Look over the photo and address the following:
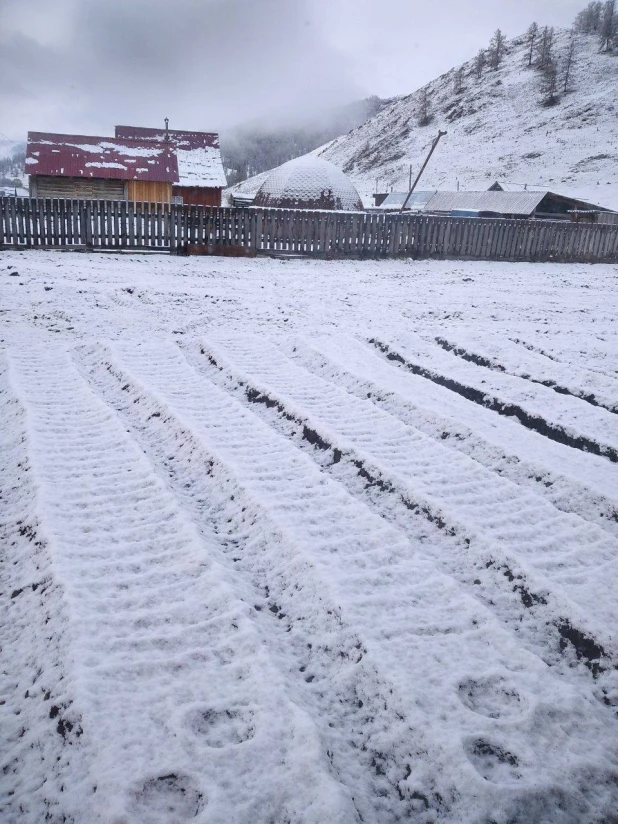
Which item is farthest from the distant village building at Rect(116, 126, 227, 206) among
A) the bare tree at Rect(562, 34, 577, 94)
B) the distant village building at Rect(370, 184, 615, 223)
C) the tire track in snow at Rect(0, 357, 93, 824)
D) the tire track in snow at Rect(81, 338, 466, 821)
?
the bare tree at Rect(562, 34, 577, 94)

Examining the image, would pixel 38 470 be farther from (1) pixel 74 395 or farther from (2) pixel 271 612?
(2) pixel 271 612

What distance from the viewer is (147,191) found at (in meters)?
25.1

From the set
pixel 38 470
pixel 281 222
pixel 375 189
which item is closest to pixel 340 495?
pixel 38 470

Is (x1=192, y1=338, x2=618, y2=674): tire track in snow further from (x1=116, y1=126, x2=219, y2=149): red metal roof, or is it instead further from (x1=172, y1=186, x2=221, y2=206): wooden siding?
(x1=116, y1=126, x2=219, y2=149): red metal roof

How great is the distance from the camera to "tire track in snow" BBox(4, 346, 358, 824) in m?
1.36

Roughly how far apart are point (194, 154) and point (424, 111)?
79.8 meters

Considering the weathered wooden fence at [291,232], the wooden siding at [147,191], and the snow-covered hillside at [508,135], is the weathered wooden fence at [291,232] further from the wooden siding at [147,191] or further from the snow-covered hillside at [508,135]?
the snow-covered hillside at [508,135]

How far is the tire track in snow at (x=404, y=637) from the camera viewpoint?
1440mm

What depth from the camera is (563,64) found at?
86.8m

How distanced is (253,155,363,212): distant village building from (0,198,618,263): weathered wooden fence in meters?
9.17

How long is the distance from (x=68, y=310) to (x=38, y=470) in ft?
13.2

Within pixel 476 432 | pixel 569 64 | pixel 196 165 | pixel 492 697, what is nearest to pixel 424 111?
pixel 569 64

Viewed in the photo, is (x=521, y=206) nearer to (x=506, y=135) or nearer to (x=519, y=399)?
(x=519, y=399)

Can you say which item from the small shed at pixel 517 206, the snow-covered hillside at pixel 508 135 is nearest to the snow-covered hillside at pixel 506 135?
the snow-covered hillside at pixel 508 135
